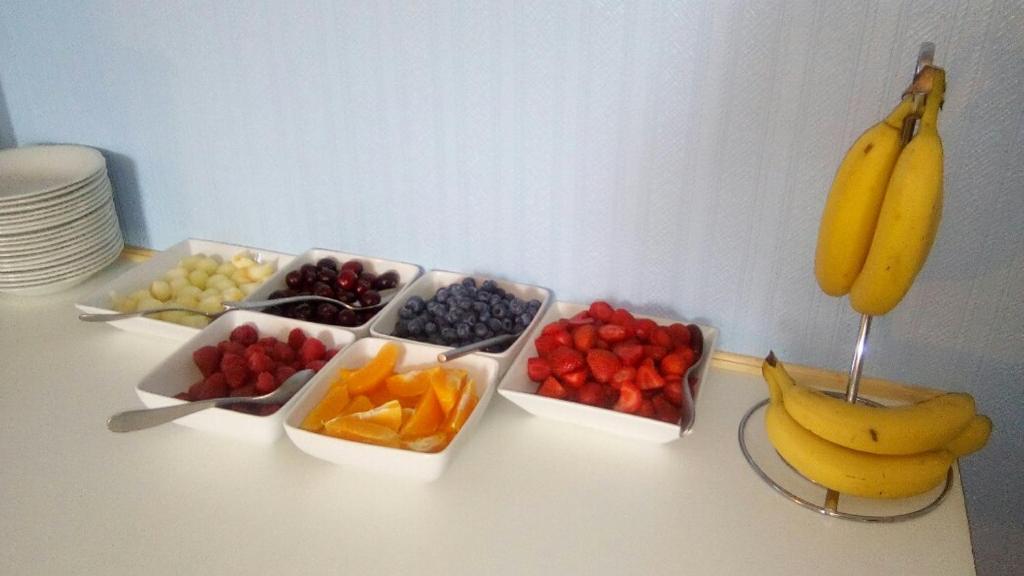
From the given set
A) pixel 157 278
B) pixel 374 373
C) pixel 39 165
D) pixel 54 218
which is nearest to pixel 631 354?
pixel 374 373

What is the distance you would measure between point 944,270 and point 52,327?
1.17 metres

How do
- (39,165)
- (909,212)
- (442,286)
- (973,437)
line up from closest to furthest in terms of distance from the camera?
(909,212), (973,437), (442,286), (39,165)

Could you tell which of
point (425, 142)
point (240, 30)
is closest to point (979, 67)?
point (425, 142)

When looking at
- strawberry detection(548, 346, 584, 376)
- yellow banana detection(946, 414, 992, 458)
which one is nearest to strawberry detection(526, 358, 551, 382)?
strawberry detection(548, 346, 584, 376)

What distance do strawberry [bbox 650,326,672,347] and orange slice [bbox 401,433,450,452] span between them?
0.91 feet

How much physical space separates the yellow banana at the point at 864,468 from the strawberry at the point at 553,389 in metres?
0.25

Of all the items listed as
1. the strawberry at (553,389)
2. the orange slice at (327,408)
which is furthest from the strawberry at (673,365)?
the orange slice at (327,408)

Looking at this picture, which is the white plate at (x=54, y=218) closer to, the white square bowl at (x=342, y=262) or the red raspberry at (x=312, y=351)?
the white square bowl at (x=342, y=262)

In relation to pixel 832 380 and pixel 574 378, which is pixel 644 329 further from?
pixel 832 380

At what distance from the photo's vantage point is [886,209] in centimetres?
69

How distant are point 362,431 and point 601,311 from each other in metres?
0.33

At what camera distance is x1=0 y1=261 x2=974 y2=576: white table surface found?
735 mm

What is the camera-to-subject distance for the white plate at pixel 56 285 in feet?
3.83

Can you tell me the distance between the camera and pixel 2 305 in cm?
117
